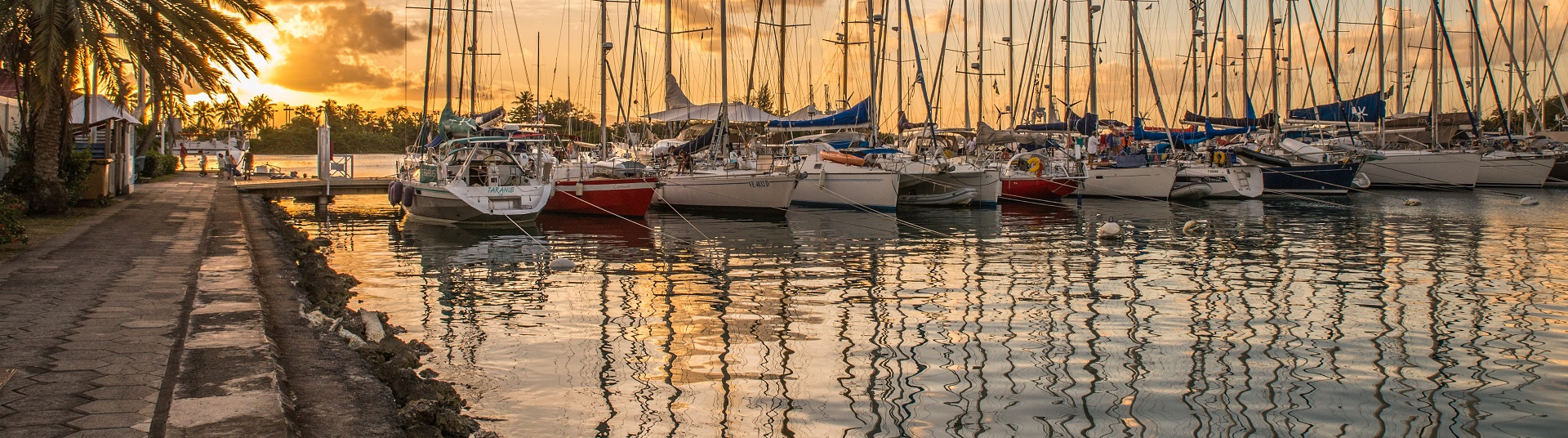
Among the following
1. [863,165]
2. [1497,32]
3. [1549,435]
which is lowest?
[1549,435]

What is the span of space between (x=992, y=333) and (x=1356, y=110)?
143ft

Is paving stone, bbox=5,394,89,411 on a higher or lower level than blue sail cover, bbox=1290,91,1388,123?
lower

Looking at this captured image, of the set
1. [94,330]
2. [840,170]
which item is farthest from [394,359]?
[840,170]

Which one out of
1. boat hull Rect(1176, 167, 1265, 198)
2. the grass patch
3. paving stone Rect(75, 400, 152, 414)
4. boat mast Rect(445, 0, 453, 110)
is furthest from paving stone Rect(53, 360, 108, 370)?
boat hull Rect(1176, 167, 1265, 198)

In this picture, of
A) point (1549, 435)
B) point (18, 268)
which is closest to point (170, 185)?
point (18, 268)

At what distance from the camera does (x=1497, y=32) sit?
180 ft

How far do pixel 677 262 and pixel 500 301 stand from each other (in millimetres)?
5304

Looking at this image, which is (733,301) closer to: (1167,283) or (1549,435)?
(1167,283)

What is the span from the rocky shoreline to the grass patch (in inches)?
133

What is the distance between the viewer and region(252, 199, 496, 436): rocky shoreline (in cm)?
737

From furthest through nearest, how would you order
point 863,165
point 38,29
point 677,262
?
point 863,165, point 677,262, point 38,29

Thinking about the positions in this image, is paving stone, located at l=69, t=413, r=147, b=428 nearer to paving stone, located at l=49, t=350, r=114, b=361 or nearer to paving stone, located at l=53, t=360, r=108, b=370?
paving stone, located at l=53, t=360, r=108, b=370

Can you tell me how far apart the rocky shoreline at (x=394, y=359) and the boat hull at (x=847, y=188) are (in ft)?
63.0

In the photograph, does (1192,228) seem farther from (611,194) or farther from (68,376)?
(68,376)
